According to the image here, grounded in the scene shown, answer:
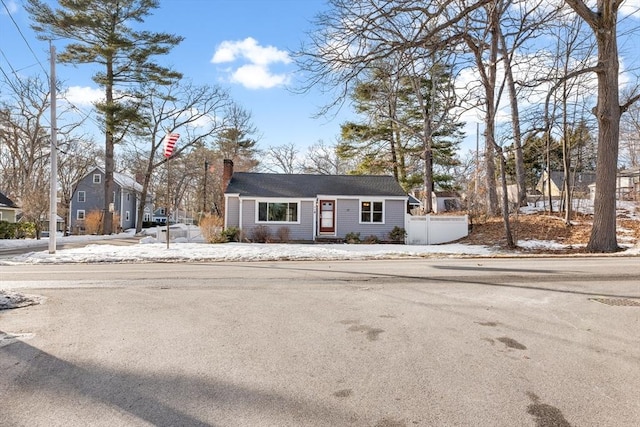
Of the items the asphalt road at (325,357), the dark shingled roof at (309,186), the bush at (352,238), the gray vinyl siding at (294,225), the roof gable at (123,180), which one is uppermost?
the roof gable at (123,180)

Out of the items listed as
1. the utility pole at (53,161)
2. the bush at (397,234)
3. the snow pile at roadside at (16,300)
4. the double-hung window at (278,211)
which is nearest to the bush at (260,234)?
the double-hung window at (278,211)

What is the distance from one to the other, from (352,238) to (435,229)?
15.3 feet

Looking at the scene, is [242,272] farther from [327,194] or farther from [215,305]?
[327,194]

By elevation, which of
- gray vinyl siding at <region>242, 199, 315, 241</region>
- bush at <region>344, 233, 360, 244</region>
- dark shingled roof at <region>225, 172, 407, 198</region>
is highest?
dark shingled roof at <region>225, 172, 407, 198</region>

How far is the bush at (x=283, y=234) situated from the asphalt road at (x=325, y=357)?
49.4ft

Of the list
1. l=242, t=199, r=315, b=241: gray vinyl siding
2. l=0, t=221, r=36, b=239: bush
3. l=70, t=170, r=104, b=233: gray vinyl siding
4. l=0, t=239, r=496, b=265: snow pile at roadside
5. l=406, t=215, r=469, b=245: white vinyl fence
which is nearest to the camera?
l=0, t=239, r=496, b=265: snow pile at roadside

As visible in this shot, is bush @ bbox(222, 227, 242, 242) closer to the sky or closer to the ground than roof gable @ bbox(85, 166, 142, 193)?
closer to the ground

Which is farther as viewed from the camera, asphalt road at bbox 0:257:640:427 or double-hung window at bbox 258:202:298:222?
double-hung window at bbox 258:202:298:222

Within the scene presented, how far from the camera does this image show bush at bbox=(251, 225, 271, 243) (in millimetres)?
22938

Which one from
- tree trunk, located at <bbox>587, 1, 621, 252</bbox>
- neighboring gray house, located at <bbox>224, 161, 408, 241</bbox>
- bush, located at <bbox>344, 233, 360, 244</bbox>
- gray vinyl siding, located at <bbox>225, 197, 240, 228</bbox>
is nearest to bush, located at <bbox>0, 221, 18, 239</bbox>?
neighboring gray house, located at <bbox>224, 161, 408, 241</bbox>

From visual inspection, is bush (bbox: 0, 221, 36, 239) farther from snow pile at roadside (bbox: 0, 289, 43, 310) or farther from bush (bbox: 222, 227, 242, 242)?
snow pile at roadside (bbox: 0, 289, 43, 310)

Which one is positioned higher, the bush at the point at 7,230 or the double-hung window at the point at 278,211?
the double-hung window at the point at 278,211

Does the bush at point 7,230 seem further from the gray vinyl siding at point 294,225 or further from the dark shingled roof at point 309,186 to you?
the gray vinyl siding at point 294,225

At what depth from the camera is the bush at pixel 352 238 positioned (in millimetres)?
23109
